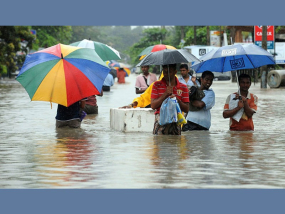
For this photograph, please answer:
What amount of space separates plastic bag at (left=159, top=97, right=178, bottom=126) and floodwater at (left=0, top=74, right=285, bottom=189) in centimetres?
46

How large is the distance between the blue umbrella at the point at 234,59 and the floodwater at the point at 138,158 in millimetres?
1228

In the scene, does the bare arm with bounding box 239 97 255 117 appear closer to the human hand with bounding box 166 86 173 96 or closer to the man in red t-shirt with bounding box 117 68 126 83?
the human hand with bounding box 166 86 173 96

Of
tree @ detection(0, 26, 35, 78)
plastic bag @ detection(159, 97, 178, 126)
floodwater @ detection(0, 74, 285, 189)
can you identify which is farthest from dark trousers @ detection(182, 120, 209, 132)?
tree @ detection(0, 26, 35, 78)

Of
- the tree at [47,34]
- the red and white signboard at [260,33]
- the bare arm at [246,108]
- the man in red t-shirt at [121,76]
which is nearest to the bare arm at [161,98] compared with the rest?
the bare arm at [246,108]

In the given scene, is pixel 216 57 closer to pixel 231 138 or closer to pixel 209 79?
pixel 209 79

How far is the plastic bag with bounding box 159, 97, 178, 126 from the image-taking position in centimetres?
1034

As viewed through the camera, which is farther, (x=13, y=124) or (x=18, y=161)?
(x=13, y=124)

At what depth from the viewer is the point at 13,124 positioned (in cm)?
1531

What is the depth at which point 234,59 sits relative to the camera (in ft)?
40.9

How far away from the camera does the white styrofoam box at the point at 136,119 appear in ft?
42.5

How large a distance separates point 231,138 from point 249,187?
485 centimetres

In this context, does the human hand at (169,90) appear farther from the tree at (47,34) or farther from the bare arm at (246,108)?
the tree at (47,34)

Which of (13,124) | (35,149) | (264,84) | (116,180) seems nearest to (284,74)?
(264,84)

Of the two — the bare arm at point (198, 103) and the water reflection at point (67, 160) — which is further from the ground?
the bare arm at point (198, 103)
